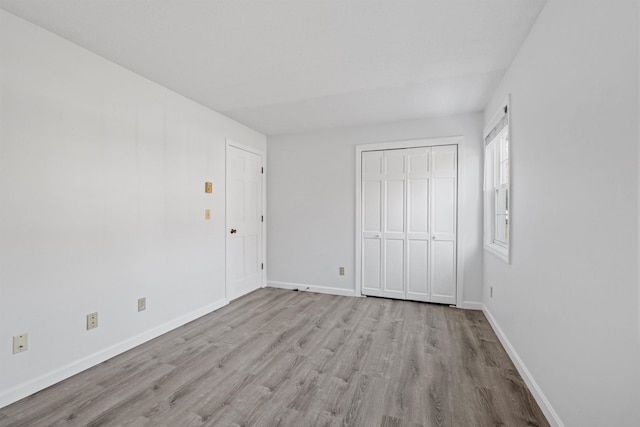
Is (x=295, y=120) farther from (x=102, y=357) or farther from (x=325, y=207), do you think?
(x=102, y=357)

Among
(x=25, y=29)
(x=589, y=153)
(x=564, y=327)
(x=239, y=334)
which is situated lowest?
(x=239, y=334)

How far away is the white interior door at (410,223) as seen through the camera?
151 inches

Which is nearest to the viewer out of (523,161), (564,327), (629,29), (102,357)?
(629,29)

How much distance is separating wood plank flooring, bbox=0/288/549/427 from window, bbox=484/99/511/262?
942mm

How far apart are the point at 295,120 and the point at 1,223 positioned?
305cm

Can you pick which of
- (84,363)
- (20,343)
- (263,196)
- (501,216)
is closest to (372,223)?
(501,216)

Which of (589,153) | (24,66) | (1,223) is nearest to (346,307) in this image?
(589,153)

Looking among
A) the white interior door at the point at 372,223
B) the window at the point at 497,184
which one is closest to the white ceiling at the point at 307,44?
the window at the point at 497,184

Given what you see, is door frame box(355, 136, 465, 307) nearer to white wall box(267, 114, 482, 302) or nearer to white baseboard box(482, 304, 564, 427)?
white wall box(267, 114, 482, 302)

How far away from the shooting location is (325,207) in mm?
4469

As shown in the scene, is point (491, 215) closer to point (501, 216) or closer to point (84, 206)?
point (501, 216)

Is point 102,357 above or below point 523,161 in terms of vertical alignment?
below

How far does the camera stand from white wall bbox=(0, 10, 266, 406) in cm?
192

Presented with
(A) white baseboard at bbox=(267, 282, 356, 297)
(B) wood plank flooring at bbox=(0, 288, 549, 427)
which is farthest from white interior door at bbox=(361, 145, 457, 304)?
(B) wood plank flooring at bbox=(0, 288, 549, 427)
